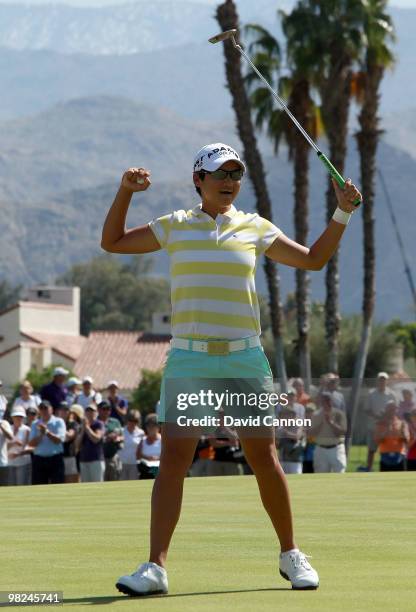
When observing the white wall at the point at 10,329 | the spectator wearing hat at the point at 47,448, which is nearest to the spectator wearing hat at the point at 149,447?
the spectator wearing hat at the point at 47,448

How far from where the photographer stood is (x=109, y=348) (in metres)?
106

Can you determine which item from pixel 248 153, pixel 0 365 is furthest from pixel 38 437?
pixel 0 365

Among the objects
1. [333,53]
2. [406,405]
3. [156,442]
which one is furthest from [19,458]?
Result: [333,53]

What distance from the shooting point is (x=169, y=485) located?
22.1 ft

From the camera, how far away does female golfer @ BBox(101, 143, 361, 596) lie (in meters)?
6.74

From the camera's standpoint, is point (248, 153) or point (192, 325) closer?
point (192, 325)

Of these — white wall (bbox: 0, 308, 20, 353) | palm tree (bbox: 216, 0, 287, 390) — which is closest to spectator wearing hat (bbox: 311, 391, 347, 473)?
palm tree (bbox: 216, 0, 287, 390)

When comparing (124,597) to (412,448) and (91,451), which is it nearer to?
(412,448)

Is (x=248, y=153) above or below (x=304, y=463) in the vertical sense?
above

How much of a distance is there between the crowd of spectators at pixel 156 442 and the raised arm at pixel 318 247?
11.5m

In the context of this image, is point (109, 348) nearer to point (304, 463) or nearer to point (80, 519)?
Answer: point (304, 463)

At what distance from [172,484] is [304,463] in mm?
13150

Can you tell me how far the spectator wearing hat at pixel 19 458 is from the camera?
20.1m

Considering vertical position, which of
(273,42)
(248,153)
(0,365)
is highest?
(273,42)
